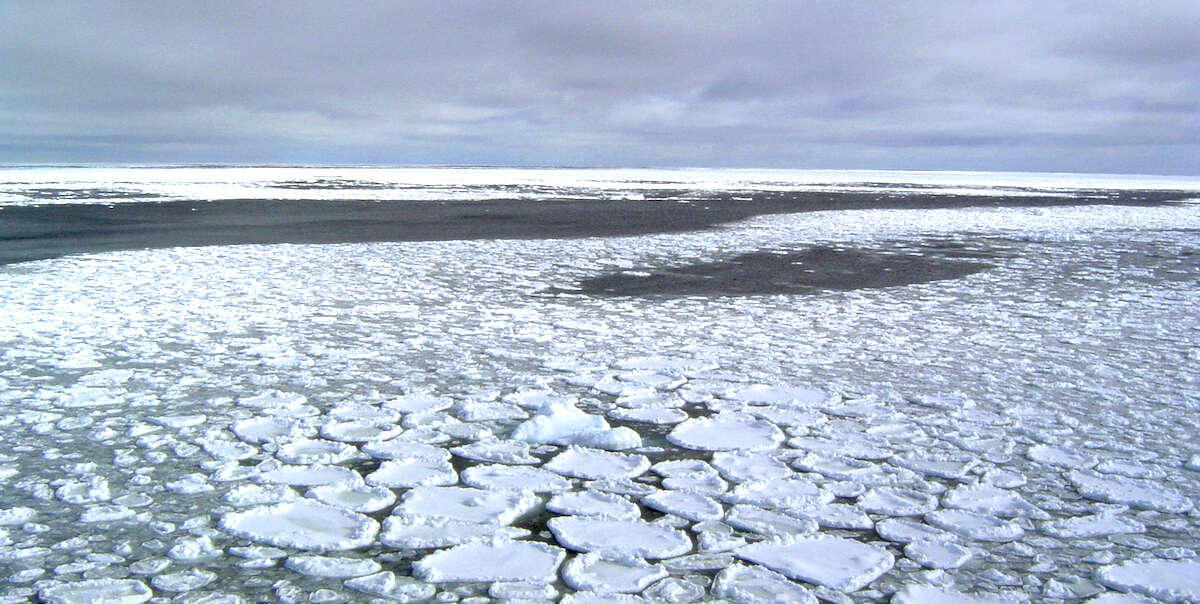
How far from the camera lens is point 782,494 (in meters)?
3.54

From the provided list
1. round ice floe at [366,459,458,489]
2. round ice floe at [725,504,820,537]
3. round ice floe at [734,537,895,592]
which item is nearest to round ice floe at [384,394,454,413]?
round ice floe at [366,459,458,489]

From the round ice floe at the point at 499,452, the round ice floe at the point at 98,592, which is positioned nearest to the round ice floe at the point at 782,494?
the round ice floe at the point at 499,452

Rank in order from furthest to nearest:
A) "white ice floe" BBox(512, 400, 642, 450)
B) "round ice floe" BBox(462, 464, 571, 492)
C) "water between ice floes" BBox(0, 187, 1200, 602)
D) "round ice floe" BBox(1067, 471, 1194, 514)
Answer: "white ice floe" BBox(512, 400, 642, 450), "round ice floe" BBox(462, 464, 571, 492), "round ice floe" BBox(1067, 471, 1194, 514), "water between ice floes" BBox(0, 187, 1200, 602)

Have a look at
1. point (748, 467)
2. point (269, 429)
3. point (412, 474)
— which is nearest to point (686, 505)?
point (748, 467)

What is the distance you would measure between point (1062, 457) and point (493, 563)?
105 inches

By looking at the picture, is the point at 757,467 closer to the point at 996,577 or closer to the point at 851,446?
the point at 851,446

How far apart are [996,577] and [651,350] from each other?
11.6 feet

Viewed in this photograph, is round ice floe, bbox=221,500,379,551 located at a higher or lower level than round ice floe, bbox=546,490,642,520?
higher

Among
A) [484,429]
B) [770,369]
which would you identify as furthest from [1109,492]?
[484,429]

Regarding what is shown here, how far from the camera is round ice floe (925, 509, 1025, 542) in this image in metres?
3.12

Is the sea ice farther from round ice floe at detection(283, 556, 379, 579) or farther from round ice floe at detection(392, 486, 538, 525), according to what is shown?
round ice floe at detection(283, 556, 379, 579)

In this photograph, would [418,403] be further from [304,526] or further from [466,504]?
[304,526]

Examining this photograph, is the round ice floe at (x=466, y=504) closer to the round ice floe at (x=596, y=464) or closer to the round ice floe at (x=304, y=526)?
the round ice floe at (x=304, y=526)

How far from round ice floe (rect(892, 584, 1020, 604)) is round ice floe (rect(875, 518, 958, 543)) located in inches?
14.9
